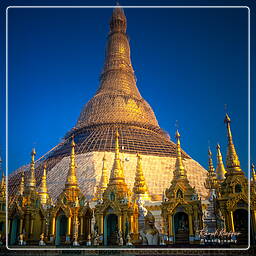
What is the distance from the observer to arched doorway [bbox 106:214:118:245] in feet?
61.2

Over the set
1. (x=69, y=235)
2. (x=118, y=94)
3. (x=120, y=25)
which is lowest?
(x=69, y=235)

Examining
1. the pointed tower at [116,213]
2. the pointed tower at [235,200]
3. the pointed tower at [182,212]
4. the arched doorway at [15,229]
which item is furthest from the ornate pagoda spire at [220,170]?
the arched doorway at [15,229]

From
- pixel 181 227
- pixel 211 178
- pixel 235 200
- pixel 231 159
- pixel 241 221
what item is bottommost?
pixel 181 227

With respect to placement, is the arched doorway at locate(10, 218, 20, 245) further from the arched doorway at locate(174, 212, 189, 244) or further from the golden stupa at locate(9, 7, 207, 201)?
the arched doorway at locate(174, 212, 189, 244)

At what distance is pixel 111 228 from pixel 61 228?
3332 millimetres

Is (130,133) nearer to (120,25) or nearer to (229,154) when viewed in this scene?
(229,154)

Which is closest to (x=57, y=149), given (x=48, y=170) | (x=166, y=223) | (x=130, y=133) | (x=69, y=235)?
(x=48, y=170)

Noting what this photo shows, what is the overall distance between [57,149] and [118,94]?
473 inches

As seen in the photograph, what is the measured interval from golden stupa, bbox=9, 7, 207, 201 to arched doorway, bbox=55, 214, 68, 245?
20.3ft

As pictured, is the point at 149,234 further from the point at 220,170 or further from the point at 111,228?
the point at 220,170

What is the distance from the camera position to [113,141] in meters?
36.4

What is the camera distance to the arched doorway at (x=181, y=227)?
17.4m

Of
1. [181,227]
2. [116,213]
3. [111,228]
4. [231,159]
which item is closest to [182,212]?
[181,227]

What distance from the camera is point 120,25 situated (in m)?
56.8
